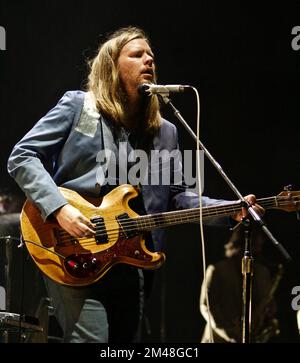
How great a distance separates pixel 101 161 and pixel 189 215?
504mm

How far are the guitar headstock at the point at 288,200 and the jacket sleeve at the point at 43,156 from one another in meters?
1.04

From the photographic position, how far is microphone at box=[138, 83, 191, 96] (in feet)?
9.69

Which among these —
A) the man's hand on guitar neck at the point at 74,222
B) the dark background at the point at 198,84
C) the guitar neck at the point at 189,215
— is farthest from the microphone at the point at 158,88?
the dark background at the point at 198,84

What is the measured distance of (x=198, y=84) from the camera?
602cm

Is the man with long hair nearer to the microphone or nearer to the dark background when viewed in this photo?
the microphone

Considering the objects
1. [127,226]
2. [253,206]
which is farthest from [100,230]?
[253,206]

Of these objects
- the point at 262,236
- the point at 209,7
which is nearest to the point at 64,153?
the point at 209,7

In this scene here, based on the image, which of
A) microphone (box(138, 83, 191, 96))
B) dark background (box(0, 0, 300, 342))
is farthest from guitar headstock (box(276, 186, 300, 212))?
dark background (box(0, 0, 300, 342))

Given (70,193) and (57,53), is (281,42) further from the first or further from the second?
(70,193)

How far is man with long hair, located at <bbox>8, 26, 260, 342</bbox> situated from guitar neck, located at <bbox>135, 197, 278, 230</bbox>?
0.26 feet

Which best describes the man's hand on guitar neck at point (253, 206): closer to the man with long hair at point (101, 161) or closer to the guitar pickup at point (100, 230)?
the man with long hair at point (101, 161)

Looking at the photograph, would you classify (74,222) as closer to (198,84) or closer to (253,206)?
(253,206)
